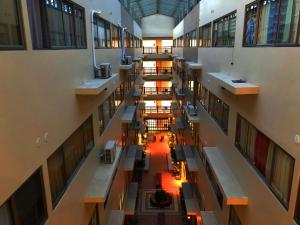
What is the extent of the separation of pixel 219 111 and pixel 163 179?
38.4 ft

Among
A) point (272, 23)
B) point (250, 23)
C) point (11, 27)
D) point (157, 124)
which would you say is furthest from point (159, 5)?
point (11, 27)

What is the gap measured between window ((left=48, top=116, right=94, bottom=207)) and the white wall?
1087 inches

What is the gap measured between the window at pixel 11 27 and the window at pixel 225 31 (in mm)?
5777

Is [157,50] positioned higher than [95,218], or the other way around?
[157,50]

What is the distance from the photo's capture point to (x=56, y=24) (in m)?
5.17

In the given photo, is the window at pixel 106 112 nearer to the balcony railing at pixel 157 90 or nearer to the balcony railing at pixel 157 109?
the balcony railing at pixel 157 109

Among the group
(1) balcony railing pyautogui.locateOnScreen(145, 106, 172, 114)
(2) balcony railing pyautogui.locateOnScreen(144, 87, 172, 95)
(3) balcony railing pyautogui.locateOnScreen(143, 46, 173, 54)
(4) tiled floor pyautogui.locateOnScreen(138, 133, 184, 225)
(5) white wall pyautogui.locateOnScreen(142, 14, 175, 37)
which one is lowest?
(4) tiled floor pyautogui.locateOnScreen(138, 133, 184, 225)

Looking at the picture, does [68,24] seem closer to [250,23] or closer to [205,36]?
[250,23]

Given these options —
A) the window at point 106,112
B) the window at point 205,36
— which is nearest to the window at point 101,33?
the window at point 106,112

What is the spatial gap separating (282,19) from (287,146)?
2297mm

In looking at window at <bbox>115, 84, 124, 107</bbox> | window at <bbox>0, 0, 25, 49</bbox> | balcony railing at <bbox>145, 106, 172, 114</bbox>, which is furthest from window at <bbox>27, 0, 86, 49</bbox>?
balcony railing at <bbox>145, 106, 172, 114</bbox>

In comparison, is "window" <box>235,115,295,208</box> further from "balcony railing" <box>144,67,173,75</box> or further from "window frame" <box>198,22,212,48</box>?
"balcony railing" <box>144,67,173,75</box>

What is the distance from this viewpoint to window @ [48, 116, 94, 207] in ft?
15.8

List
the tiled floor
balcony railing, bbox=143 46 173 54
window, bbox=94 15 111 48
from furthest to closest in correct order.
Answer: balcony railing, bbox=143 46 173 54 → the tiled floor → window, bbox=94 15 111 48
